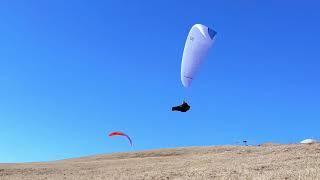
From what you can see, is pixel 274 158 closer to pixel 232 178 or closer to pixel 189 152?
pixel 232 178

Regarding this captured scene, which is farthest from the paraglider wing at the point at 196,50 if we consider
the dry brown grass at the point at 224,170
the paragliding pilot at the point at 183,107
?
the dry brown grass at the point at 224,170

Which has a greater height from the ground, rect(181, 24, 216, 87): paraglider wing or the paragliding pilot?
rect(181, 24, 216, 87): paraglider wing

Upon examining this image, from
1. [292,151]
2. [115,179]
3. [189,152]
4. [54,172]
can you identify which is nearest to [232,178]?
[115,179]

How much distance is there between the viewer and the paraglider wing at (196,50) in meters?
34.7

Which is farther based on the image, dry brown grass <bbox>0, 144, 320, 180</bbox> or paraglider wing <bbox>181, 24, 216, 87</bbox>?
paraglider wing <bbox>181, 24, 216, 87</bbox>

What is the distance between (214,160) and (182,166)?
3078 mm

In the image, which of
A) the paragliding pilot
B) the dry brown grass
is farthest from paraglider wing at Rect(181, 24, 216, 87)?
the dry brown grass

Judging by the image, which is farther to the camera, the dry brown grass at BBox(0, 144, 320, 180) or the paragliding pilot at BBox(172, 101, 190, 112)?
the paragliding pilot at BBox(172, 101, 190, 112)

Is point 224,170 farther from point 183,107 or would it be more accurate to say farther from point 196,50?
point 196,50

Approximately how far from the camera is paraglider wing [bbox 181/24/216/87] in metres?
34.7

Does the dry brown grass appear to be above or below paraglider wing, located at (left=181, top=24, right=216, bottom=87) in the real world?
below

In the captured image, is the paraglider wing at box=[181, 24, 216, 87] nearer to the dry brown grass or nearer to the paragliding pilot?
the paragliding pilot

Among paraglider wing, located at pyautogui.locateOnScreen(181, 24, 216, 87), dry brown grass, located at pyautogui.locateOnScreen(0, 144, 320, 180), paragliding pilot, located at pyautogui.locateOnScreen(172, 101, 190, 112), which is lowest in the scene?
dry brown grass, located at pyautogui.locateOnScreen(0, 144, 320, 180)

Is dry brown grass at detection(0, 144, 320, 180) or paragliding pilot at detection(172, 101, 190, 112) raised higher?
paragliding pilot at detection(172, 101, 190, 112)
